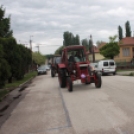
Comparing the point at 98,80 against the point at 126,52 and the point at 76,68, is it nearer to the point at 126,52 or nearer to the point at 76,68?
the point at 76,68

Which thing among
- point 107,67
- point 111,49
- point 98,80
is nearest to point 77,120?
point 98,80

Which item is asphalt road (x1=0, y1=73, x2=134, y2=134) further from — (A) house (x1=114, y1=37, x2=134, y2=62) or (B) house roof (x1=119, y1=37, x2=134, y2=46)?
(A) house (x1=114, y1=37, x2=134, y2=62)

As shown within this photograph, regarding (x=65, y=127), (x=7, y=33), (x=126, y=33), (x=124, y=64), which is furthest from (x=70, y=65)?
(x=126, y=33)

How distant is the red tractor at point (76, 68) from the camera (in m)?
15.3

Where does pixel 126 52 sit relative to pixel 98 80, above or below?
above

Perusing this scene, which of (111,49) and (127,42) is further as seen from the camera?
(127,42)

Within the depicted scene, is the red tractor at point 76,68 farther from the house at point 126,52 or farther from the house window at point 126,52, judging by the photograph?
the house window at point 126,52

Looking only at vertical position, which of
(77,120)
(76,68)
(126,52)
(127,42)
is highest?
(127,42)

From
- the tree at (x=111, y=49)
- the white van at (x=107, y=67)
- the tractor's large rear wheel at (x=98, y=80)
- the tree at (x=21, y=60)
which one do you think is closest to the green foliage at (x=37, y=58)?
the tree at (x=111, y=49)

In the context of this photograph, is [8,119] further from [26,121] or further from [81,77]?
[81,77]

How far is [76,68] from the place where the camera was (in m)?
15.6

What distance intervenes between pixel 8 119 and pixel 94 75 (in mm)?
8090

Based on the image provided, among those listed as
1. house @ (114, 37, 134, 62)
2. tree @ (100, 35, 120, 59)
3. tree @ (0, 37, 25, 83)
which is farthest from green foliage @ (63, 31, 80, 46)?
tree @ (0, 37, 25, 83)

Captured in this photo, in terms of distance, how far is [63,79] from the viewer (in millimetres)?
17031
